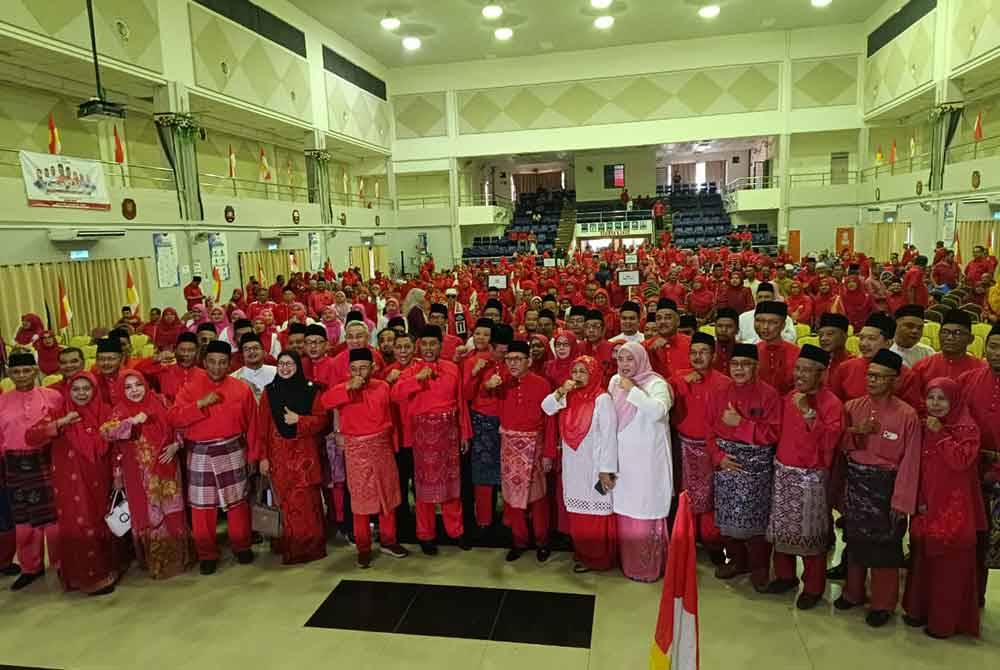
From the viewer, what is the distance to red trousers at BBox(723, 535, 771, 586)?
371 centimetres

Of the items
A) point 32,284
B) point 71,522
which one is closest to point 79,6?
point 32,284

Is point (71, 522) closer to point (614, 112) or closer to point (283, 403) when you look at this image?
point (283, 403)

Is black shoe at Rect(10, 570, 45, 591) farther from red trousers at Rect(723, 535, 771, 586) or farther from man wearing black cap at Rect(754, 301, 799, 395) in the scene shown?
man wearing black cap at Rect(754, 301, 799, 395)

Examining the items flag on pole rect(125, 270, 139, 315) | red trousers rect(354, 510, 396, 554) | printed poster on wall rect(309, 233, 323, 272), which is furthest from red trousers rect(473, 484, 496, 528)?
printed poster on wall rect(309, 233, 323, 272)

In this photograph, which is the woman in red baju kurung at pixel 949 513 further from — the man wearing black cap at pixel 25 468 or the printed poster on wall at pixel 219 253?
the printed poster on wall at pixel 219 253

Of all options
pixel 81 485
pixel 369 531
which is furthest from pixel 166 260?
pixel 369 531

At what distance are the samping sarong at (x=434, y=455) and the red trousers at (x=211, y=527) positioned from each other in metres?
1.20

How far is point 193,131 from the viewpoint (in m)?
12.9

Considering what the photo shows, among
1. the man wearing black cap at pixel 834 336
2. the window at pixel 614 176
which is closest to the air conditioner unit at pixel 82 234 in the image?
the man wearing black cap at pixel 834 336

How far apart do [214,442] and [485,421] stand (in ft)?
5.82

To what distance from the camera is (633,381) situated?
3.84 metres

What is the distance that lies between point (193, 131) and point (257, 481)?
36.1ft

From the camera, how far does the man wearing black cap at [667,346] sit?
194 inches

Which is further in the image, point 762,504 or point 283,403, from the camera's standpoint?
point 283,403
